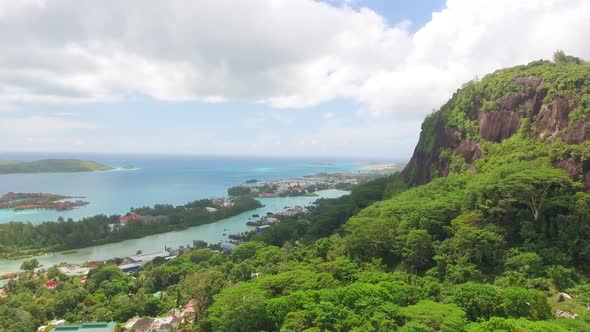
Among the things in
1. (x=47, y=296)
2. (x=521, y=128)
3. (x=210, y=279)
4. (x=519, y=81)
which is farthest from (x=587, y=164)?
(x=47, y=296)

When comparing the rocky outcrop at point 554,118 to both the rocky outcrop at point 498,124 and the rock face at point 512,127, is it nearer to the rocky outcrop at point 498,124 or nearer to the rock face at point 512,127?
the rock face at point 512,127

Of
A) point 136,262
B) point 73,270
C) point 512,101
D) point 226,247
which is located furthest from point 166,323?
point 512,101

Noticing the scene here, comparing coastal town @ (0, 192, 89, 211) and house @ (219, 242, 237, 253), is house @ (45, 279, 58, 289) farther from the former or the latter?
A: coastal town @ (0, 192, 89, 211)

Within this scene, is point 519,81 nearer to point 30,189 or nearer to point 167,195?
point 167,195


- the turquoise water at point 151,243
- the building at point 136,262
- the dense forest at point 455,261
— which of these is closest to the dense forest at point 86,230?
the turquoise water at point 151,243

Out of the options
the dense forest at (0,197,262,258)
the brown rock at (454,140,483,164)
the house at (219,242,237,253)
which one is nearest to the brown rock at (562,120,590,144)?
the brown rock at (454,140,483,164)

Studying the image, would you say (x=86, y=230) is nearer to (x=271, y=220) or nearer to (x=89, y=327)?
(x=271, y=220)
